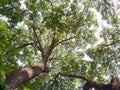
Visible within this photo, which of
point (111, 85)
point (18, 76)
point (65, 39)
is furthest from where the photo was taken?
point (65, 39)

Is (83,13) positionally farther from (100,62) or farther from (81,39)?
(100,62)

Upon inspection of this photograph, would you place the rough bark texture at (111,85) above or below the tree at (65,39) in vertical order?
below

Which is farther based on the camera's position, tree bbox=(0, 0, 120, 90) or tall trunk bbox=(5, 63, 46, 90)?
tree bbox=(0, 0, 120, 90)

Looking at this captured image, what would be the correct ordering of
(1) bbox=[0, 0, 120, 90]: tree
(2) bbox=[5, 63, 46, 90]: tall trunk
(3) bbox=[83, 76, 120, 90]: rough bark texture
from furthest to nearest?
→ (1) bbox=[0, 0, 120, 90]: tree → (3) bbox=[83, 76, 120, 90]: rough bark texture → (2) bbox=[5, 63, 46, 90]: tall trunk

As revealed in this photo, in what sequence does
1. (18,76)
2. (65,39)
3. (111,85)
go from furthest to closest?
(65,39) → (111,85) → (18,76)

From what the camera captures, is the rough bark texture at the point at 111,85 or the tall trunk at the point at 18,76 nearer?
the tall trunk at the point at 18,76

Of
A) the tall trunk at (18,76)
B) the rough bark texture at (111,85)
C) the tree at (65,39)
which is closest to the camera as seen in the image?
the tall trunk at (18,76)

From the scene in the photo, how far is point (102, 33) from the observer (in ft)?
52.3

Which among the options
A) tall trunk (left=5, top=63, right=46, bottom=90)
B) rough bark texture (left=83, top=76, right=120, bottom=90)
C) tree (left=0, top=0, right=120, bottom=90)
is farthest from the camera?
tree (left=0, top=0, right=120, bottom=90)

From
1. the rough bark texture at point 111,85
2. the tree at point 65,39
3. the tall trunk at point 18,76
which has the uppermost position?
the tree at point 65,39

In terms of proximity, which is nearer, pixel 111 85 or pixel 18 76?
pixel 18 76

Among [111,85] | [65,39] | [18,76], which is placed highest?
[65,39]

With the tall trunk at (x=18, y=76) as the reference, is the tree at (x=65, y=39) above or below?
above

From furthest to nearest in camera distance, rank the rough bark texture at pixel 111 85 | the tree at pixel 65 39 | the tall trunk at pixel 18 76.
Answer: the tree at pixel 65 39 → the rough bark texture at pixel 111 85 → the tall trunk at pixel 18 76
